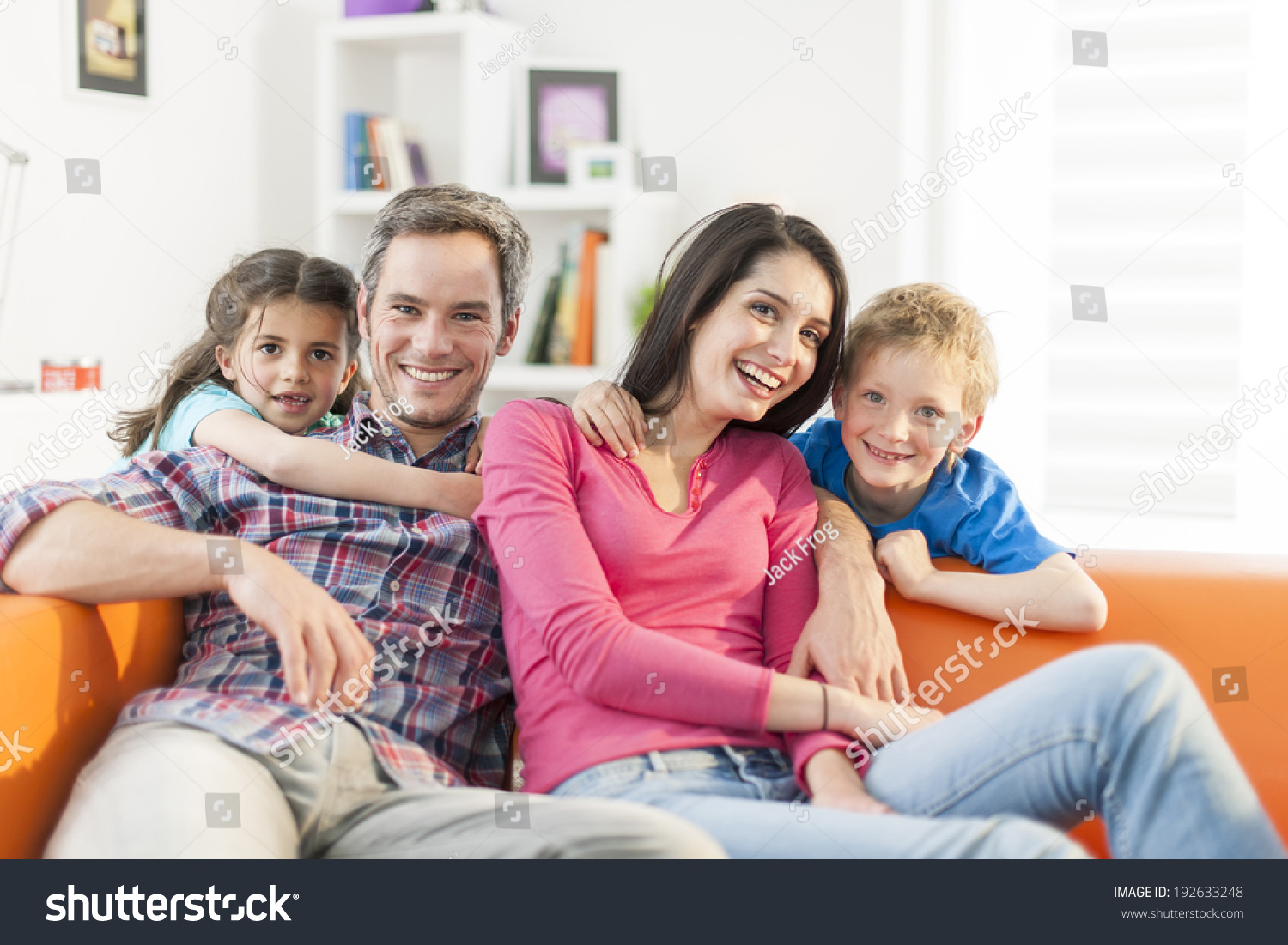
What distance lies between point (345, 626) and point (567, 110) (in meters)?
1.88

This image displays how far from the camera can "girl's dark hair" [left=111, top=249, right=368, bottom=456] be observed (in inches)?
55.8

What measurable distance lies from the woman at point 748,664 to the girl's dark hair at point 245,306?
15.6 inches

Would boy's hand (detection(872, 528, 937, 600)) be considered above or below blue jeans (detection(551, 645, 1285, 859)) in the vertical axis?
above

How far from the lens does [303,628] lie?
106 centimetres

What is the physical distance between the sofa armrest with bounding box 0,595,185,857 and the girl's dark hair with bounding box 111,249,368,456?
436 mm

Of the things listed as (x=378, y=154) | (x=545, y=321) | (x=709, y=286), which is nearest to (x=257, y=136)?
(x=378, y=154)

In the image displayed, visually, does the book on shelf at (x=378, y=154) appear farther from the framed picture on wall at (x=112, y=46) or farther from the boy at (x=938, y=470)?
the boy at (x=938, y=470)

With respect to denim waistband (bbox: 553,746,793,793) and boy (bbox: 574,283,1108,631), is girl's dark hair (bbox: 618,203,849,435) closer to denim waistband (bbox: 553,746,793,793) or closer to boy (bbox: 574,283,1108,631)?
boy (bbox: 574,283,1108,631)

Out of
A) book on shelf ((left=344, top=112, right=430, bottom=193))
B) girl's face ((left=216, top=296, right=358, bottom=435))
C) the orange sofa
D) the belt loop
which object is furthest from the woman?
book on shelf ((left=344, top=112, right=430, bottom=193))

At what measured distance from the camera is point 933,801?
39.3 inches

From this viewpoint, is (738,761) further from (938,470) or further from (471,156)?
(471,156)

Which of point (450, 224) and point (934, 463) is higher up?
point (450, 224)

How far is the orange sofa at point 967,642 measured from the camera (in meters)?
1.02

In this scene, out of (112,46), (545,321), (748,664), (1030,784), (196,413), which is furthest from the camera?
(545,321)
